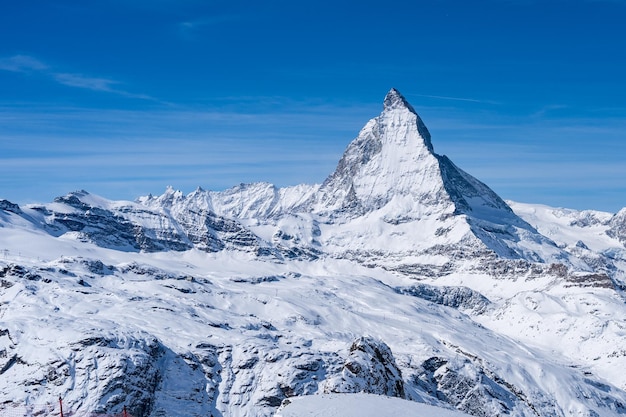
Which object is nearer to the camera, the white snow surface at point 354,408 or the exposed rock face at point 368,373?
the white snow surface at point 354,408

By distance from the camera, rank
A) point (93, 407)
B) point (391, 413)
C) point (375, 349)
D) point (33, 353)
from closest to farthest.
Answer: point (391, 413) → point (375, 349) → point (93, 407) → point (33, 353)

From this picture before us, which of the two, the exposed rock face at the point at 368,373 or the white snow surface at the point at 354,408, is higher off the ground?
the white snow surface at the point at 354,408

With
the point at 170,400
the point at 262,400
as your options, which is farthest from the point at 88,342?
the point at 262,400

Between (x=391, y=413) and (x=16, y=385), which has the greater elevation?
(x=391, y=413)

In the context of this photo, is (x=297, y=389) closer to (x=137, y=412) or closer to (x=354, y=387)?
(x=137, y=412)

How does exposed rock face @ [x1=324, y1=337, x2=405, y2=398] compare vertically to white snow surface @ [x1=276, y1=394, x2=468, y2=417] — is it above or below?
below

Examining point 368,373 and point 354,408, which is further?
point 368,373

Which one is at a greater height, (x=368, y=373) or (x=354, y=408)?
(x=354, y=408)

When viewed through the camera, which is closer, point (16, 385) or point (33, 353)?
point (16, 385)

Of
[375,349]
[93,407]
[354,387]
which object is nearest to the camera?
[354,387]

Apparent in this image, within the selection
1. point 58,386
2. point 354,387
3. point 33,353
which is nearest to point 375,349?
point 354,387
